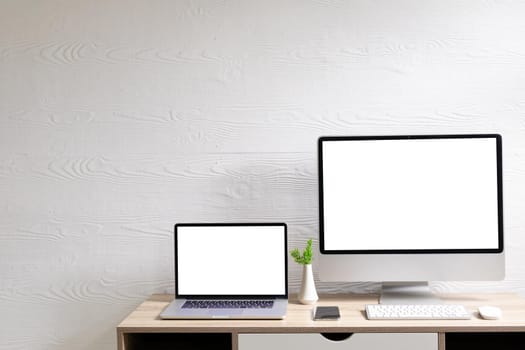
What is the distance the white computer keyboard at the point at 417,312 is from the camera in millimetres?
1741

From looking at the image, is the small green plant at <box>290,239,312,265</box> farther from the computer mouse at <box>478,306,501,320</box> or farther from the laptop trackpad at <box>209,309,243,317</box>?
the computer mouse at <box>478,306,501,320</box>

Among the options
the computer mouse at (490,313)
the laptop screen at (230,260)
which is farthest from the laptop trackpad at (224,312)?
the computer mouse at (490,313)

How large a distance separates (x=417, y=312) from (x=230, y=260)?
562 mm

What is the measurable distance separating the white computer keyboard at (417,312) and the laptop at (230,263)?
30 cm

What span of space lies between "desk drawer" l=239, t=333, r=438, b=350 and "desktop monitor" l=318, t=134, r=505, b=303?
0.75ft

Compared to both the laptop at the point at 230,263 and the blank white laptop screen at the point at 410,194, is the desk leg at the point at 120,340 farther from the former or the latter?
the blank white laptop screen at the point at 410,194

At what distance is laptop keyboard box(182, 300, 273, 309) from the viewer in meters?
1.87

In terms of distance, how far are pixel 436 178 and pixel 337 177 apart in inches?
11.2

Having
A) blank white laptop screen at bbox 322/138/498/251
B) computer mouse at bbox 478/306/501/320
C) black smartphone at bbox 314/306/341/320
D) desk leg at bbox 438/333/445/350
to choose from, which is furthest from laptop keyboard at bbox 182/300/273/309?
computer mouse at bbox 478/306/501/320

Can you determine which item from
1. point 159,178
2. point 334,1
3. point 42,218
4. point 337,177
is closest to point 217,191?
point 159,178

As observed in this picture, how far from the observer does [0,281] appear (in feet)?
7.29

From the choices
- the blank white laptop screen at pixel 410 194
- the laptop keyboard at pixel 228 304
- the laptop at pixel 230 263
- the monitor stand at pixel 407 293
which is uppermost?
the blank white laptop screen at pixel 410 194

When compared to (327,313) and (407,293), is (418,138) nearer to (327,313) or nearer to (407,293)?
(407,293)

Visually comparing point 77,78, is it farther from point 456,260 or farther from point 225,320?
point 456,260
